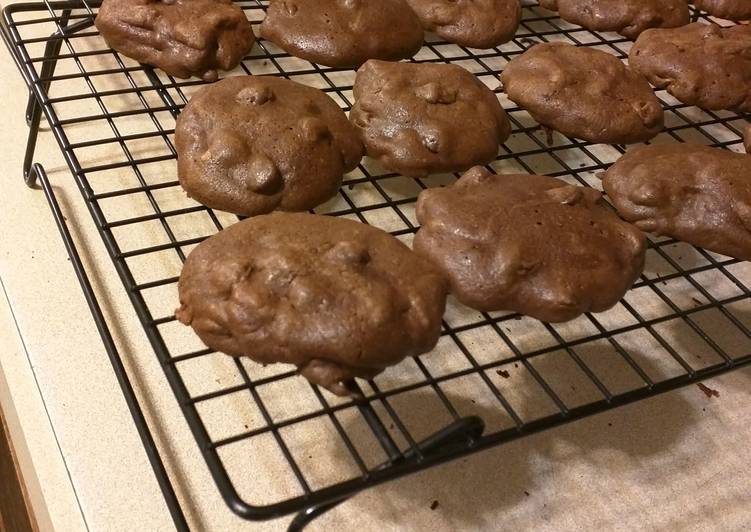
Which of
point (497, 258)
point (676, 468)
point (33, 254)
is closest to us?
point (497, 258)

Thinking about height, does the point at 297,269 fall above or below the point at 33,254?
above

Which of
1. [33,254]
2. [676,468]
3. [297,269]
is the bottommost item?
[676,468]

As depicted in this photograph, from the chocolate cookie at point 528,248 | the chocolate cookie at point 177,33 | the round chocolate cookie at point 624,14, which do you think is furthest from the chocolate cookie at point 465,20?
the chocolate cookie at point 528,248

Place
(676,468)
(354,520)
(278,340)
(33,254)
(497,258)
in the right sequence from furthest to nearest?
(33,254), (676,468), (354,520), (497,258), (278,340)

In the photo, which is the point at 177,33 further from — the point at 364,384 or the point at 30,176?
the point at 364,384

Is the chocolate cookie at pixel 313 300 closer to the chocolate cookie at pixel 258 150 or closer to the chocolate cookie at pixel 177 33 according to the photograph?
the chocolate cookie at pixel 258 150

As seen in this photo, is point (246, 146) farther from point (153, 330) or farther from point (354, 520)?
point (354, 520)

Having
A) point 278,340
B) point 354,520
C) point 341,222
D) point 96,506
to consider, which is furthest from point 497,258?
point 96,506

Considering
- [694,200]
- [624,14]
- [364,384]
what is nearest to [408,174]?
[364,384]

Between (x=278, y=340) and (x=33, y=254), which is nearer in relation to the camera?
(x=278, y=340)
